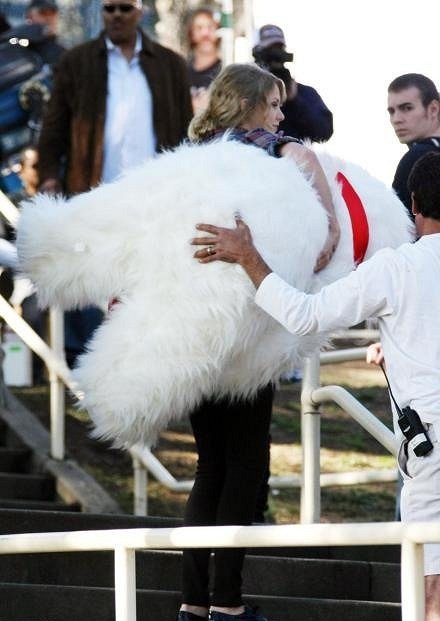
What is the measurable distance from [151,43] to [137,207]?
3169mm

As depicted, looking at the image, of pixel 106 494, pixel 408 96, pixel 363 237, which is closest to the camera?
pixel 363 237

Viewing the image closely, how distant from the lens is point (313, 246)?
4480 mm

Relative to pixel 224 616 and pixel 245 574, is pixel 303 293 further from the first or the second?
pixel 245 574

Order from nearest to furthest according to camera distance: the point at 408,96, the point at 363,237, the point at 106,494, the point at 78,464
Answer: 1. the point at 363,237
2. the point at 408,96
3. the point at 106,494
4. the point at 78,464

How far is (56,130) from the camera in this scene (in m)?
7.41

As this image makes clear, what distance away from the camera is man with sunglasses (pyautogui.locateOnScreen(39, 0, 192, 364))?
7254 mm

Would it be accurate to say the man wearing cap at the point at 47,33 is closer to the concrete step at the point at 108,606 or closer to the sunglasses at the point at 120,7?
the sunglasses at the point at 120,7

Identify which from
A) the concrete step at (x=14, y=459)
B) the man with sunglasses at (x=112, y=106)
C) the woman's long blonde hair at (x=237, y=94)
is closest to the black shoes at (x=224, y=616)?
the woman's long blonde hair at (x=237, y=94)

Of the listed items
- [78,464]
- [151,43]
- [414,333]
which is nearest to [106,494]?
[78,464]

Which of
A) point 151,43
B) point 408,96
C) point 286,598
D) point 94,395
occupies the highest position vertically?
point 151,43

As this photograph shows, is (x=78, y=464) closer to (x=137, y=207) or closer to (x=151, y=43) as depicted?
(x=151, y=43)

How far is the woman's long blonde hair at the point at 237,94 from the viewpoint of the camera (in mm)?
4645

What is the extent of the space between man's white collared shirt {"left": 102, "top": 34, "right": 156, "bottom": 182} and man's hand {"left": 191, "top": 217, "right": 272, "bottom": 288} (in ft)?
9.42

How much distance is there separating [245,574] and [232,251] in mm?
1682
